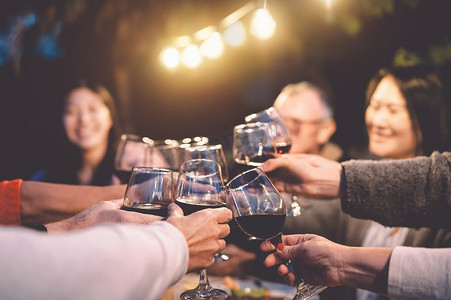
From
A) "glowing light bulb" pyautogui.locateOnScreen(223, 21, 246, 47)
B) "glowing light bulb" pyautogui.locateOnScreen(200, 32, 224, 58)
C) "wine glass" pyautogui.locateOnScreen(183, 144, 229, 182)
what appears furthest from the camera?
"glowing light bulb" pyautogui.locateOnScreen(200, 32, 224, 58)

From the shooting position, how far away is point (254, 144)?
168 cm

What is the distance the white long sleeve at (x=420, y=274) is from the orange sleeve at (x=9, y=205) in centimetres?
143

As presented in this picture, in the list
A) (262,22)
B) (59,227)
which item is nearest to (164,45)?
(262,22)

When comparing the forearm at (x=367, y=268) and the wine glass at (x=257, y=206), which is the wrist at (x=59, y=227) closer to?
the wine glass at (x=257, y=206)

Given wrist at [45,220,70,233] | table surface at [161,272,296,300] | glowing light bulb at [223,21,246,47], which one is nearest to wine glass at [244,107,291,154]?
table surface at [161,272,296,300]

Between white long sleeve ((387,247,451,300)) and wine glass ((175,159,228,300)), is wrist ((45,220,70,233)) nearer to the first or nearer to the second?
wine glass ((175,159,228,300))

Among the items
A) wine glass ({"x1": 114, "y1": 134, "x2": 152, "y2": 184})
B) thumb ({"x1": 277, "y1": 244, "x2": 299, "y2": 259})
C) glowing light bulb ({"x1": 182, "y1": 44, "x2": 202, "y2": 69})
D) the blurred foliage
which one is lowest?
thumb ({"x1": 277, "y1": 244, "x2": 299, "y2": 259})

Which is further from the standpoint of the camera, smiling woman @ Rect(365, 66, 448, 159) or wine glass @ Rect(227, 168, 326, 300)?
smiling woman @ Rect(365, 66, 448, 159)

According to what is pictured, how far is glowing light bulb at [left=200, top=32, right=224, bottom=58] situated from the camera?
473cm

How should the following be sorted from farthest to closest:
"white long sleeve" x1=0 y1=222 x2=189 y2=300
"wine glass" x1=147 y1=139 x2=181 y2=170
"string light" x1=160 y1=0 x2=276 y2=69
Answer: "string light" x1=160 y1=0 x2=276 y2=69 < "wine glass" x1=147 y1=139 x2=181 y2=170 < "white long sleeve" x1=0 y1=222 x2=189 y2=300

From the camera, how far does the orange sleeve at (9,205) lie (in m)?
1.67

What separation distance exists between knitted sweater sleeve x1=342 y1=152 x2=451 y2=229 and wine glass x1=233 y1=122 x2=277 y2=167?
0.36m

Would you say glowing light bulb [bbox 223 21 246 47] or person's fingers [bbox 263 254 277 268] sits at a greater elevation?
glowing light bulb [bbox 223 21 246 47]

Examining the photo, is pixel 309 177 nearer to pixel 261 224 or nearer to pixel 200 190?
pixel 261 224
